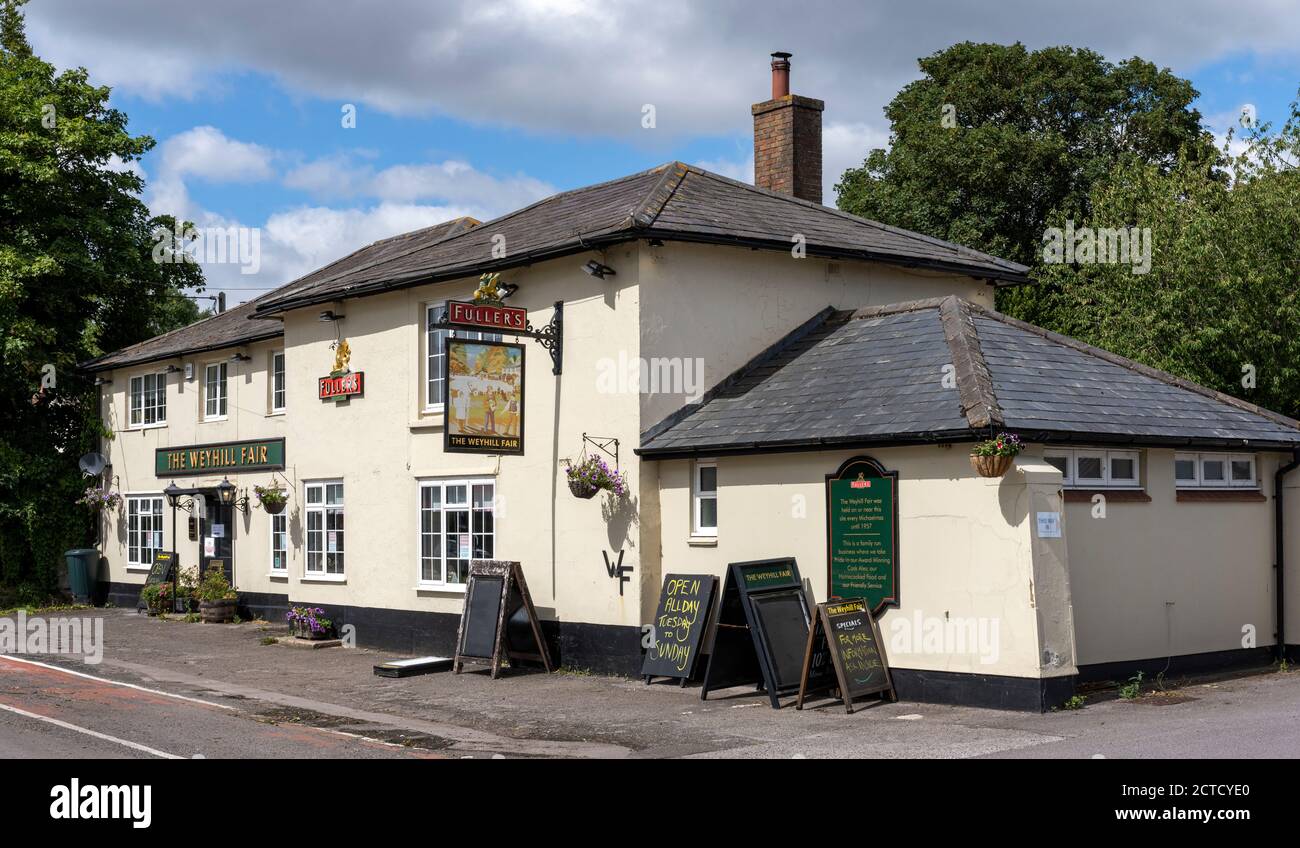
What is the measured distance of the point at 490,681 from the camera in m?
16.1

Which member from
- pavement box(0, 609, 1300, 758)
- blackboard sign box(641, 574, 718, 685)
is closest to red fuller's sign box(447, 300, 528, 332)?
blackboard sign box(641, 574, 718, 685)

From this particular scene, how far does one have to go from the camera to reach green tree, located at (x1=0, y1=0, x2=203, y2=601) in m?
27.4

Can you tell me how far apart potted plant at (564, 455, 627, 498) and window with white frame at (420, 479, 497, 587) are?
230cm

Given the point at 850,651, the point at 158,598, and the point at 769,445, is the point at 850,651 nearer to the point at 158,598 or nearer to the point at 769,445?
the point at 769,445

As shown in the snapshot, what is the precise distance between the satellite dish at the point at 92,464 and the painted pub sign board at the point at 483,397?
52.9 feet

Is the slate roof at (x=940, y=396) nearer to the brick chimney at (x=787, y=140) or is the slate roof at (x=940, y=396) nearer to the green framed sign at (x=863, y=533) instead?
the green framed sign at (x=863, y=533)

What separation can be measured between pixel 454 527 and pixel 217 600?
8.25 metres

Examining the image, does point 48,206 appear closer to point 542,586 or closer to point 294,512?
point 294,512

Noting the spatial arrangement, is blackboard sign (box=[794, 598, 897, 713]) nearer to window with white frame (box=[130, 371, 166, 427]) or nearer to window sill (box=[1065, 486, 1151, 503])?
window sill (box=[1065, 486, 1151, 503])

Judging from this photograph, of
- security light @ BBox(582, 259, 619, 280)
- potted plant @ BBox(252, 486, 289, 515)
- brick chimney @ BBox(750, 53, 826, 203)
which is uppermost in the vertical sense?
brick chimney @ BBox(750, 53, 826, 203)

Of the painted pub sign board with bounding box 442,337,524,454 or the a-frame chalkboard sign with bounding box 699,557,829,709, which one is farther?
the painted pub sign board with bounding box 442,337,524,454

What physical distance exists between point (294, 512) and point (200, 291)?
1342 cm

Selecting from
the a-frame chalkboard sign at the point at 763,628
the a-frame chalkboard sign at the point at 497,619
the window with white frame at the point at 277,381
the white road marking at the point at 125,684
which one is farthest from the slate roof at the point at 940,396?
the window with white frame at the point at 277,381

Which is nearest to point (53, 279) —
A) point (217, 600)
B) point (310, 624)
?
point (217, 600)
